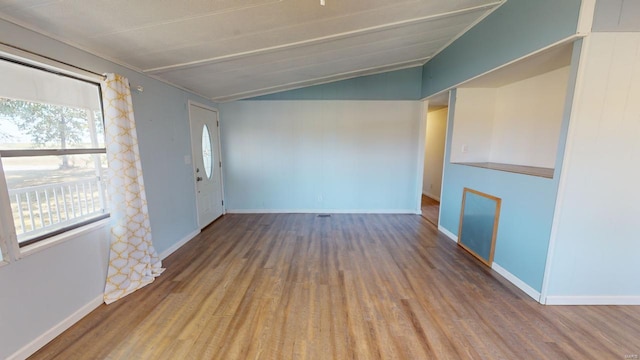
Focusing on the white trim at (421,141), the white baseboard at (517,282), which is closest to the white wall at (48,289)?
the white baseboard at (517,282)

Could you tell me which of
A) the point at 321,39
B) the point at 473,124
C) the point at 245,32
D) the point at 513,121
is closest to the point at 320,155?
the point at 321,39

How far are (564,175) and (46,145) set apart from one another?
410 centimetres

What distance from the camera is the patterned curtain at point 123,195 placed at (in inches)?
84.6

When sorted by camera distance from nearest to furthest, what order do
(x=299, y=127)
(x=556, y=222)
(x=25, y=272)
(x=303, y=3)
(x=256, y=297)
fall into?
(x=25, y=272), (x=303, y=3), (x=556, y=222), (x=256, y=297), (x=299, y=127)

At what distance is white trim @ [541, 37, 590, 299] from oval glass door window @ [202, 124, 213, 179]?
4.60 m

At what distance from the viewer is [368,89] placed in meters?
4.55

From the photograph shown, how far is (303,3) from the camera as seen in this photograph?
71.9 inches

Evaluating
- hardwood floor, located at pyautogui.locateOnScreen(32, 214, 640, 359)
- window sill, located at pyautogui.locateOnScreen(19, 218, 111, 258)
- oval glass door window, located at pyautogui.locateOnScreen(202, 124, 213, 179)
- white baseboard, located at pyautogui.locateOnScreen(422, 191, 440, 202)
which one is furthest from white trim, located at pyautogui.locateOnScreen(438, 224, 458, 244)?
window sill, located at pyautogui.locateOnScreen(19, 218, 111, 258)

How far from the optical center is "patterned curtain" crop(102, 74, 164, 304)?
7.05ft

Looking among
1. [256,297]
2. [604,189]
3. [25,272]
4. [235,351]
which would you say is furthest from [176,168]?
[604,189]

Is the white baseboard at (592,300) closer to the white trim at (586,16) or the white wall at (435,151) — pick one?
the white trim at (586,16)

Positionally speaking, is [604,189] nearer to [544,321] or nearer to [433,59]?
[544,321]

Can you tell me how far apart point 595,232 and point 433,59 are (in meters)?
3.23

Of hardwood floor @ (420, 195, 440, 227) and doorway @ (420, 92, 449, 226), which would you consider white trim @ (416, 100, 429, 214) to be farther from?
doorway @ (420, 92, 449, 226)
